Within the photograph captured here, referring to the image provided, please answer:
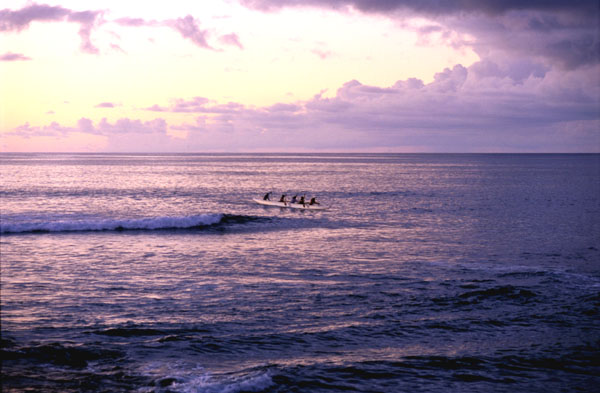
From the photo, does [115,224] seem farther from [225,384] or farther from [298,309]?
[225,384]

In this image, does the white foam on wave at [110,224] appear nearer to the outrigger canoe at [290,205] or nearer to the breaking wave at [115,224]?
the breaking wave at [115,224]

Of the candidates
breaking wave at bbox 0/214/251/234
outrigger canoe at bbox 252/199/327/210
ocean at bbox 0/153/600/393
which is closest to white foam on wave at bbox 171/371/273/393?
ocean at bbox 0/153/600/393

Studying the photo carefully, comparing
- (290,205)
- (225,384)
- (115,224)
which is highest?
(290,205)

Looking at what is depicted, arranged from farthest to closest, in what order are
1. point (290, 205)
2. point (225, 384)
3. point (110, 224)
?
point (290, 205) < point (110, 224) < point (225, 384)

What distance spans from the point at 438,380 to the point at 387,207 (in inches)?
1740

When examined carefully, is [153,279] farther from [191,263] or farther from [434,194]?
[434,194]

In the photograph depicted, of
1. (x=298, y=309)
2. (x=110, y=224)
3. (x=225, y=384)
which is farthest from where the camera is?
(x=110, y=224)

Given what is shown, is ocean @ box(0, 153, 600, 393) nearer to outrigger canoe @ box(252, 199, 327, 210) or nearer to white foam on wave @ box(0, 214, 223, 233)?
white foam on wave @ box(0, 214, 223, 233)

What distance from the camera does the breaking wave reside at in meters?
36.8

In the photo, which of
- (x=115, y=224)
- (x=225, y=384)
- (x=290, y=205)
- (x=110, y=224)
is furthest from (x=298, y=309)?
(x=290, y=205)

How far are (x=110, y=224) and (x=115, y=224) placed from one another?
368 mm

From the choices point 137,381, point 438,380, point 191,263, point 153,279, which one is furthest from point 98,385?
point 191,263

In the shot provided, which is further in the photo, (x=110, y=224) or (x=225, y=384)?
(x=110, y=224)

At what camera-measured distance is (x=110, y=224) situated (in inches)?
1544
